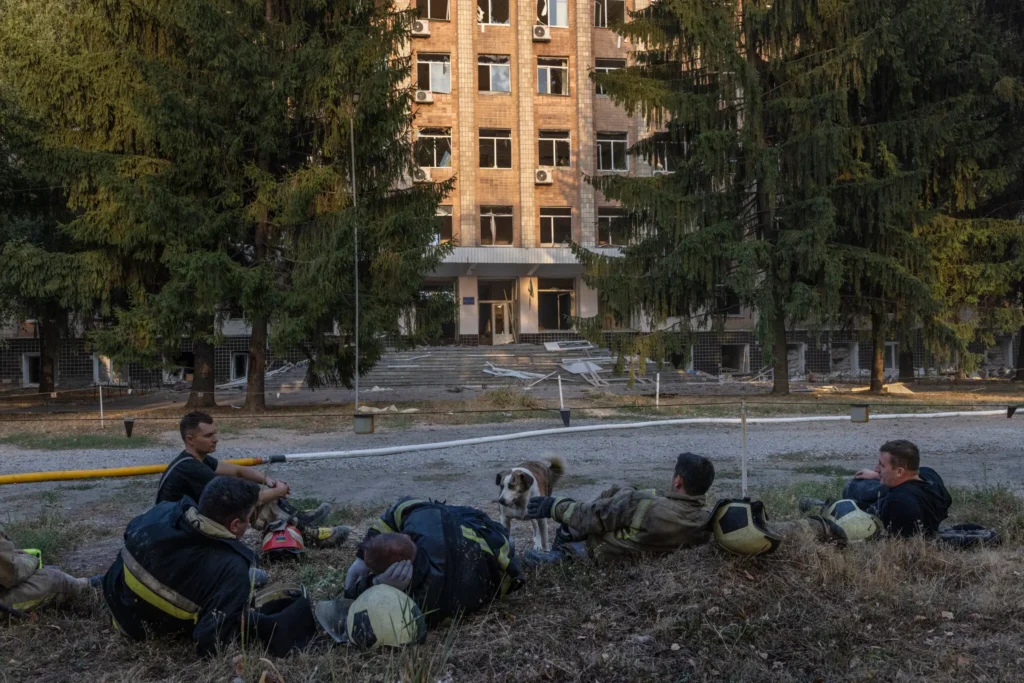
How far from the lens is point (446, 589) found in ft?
13.8

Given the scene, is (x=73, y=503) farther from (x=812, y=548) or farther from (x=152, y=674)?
(x=812, y=548)

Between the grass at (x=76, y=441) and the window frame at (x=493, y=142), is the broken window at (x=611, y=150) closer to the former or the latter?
the window frame at (x=493, y=142)

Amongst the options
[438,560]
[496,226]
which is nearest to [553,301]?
[496,226]

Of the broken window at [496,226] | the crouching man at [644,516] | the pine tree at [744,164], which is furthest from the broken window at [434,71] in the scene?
the crouching man at [644,516]

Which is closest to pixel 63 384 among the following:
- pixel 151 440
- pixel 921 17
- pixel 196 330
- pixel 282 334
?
pixel 196 330

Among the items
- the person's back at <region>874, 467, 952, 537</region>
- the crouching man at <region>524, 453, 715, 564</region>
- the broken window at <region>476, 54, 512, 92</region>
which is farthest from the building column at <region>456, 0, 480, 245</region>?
the crouching man at <region>524, 453, 715, 564</region>

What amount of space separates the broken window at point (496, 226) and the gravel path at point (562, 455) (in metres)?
21.9

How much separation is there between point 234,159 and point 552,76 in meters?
21.8

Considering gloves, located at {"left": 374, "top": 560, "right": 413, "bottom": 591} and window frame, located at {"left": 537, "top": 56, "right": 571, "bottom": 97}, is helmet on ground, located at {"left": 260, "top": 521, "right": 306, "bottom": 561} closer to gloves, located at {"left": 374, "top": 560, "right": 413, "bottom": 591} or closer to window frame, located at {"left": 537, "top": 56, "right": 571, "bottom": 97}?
gloves, located at {"left": 374, "top": 560, "right": 413, "bottom": 591}

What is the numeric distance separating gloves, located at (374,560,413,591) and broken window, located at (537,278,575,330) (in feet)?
112

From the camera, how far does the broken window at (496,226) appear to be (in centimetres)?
3612

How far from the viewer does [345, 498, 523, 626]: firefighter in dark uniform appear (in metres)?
4.02

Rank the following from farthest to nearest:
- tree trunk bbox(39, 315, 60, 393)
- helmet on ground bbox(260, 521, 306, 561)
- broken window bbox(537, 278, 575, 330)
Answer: broken window bbox(537, 278, 575, 330) < tree trunk bbox(39, 315, 60, 393) < helmet on ground bbox(260, 521, 306, 561)

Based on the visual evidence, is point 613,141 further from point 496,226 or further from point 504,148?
point 496,226
